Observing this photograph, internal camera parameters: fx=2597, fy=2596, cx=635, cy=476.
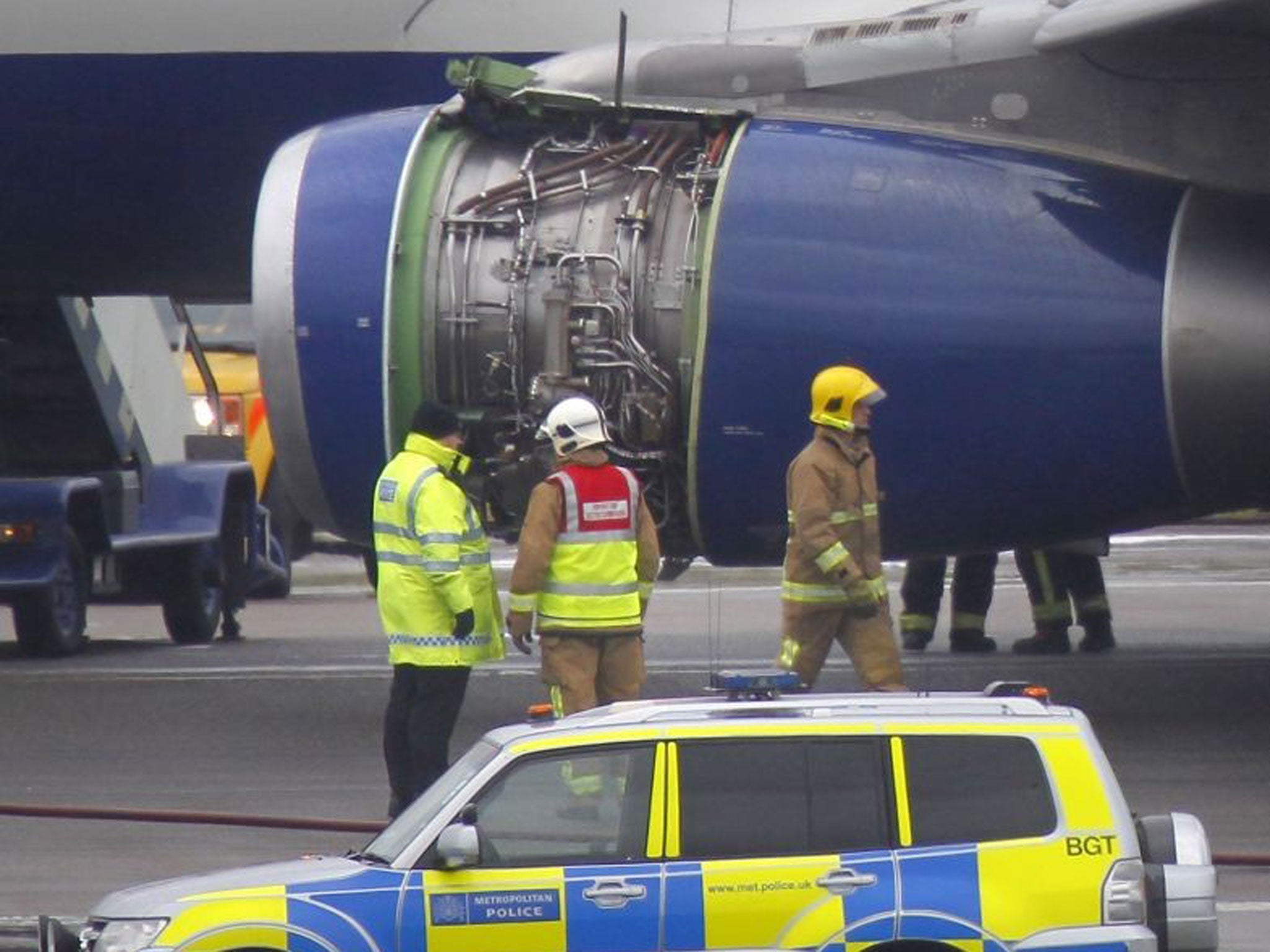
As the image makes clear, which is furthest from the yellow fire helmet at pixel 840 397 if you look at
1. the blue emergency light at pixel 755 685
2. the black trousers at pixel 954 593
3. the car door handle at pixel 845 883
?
the black trousers at pixel 954 593

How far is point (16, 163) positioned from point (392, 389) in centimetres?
320

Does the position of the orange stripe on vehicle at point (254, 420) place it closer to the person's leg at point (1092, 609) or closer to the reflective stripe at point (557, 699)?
the person's leg at point (1092, 609)

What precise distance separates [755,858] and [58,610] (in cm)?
1120

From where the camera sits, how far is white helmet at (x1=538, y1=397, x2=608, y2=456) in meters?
10.2

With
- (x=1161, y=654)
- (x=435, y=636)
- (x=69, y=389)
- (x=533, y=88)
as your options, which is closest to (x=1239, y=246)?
(x=533, y=88)

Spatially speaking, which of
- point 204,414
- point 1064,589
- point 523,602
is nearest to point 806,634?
point 523,602

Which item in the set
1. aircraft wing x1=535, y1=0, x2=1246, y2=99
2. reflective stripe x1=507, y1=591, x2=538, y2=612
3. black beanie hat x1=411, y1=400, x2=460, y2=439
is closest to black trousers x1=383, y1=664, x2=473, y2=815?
reflective stripe x1=507, y1=591, x2=538, y2=612

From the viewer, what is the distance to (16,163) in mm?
13578

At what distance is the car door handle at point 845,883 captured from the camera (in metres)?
6.74

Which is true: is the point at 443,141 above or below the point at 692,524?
above

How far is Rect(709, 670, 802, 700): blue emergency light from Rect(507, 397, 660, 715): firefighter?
2580mm

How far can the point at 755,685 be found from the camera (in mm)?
7430

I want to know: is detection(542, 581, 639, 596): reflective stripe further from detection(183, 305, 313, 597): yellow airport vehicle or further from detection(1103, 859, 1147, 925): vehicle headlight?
detection(183, 305, 313, 597): yellow airport vehicle

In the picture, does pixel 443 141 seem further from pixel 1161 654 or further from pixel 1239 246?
pixel 1161 654
